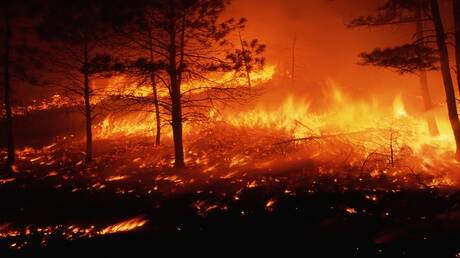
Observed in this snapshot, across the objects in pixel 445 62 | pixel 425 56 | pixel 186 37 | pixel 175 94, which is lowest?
pixel 175 94

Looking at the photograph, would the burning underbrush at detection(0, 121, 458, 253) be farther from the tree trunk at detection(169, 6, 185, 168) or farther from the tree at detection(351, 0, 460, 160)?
the tree at detection(351, 0, 460, 160)

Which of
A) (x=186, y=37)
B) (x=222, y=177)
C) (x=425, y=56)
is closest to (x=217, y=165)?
(x=222, y=177)

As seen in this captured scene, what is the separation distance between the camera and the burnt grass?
7.01 meters

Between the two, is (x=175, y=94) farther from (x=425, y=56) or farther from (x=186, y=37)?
(x=425, y=56)

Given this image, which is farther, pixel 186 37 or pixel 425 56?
pixel 186 37

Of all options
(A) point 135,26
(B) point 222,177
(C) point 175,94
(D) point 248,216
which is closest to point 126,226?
(D) point 248,216

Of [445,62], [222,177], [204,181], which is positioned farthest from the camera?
[222,177]

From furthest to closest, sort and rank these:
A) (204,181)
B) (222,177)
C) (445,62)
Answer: (222,177), (204,181), (445,62)

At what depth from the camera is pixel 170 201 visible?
→ 35.2 ft

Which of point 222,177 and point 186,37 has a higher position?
point 186,37

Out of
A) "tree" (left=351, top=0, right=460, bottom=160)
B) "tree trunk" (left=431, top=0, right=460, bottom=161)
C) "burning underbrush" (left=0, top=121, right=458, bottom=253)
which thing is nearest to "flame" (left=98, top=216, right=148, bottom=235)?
"burning underbrush" (left=0, top=121, right=458, bottom=253)

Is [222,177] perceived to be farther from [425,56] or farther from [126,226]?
[425,56]

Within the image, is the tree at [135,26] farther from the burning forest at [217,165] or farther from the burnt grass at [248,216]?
the burnt grass at [248,216]

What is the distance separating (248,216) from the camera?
29.4 ft
